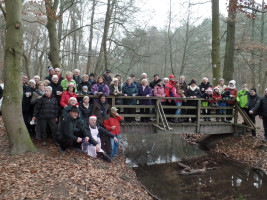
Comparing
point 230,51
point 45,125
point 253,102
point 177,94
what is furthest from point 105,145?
point 230,51

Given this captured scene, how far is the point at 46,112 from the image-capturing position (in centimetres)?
689

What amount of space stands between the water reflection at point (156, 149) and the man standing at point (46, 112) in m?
3.97

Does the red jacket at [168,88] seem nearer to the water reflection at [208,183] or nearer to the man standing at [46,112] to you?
the water reflection at [208,183]

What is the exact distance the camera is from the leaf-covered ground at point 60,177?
4.69 metres

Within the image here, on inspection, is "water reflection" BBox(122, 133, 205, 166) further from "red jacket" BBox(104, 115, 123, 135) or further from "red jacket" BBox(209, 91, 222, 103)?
"red jacket" BBox(209, 91, 222, 103)

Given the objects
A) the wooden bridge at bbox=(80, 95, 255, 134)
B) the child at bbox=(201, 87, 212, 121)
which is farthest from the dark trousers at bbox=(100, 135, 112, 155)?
the child at bbox=(201, 87, 212, 121)

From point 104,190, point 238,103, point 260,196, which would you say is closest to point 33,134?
point 104,190

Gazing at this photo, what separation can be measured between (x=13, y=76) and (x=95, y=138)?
3052 mm

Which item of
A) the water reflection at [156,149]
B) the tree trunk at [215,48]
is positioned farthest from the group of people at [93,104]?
the tree trunk at [215,48]

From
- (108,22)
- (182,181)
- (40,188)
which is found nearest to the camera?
(40,188)

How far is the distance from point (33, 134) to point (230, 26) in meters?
12.0

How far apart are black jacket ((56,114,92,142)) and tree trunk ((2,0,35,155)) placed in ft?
3.53

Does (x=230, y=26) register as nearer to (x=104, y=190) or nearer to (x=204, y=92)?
(x=204, y=92)

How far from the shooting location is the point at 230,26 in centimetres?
1272
